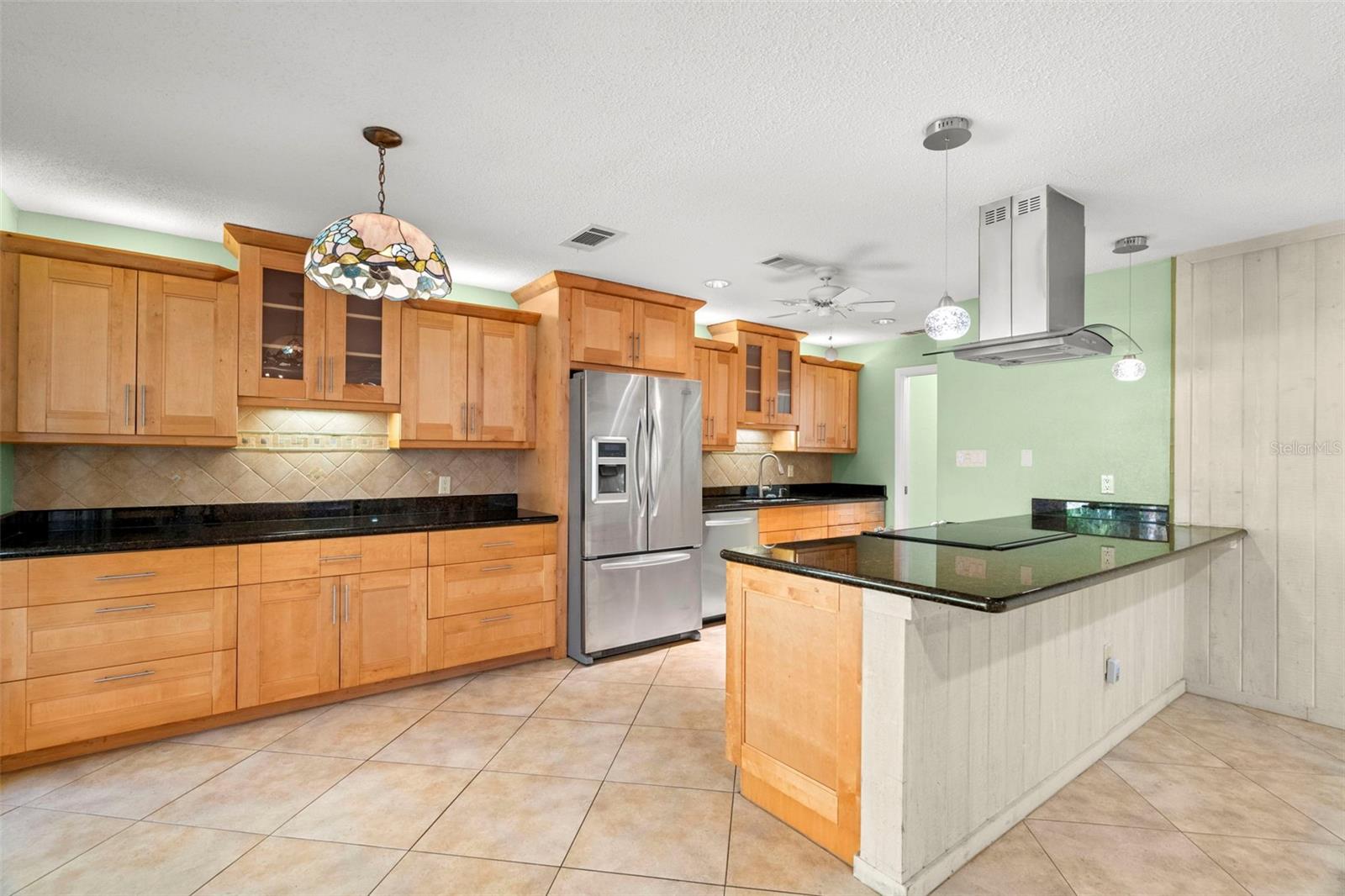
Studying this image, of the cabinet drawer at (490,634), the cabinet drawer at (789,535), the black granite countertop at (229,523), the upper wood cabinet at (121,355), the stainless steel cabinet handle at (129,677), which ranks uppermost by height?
the upper wood cabinet at (121,355)

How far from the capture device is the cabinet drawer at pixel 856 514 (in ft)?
18.7

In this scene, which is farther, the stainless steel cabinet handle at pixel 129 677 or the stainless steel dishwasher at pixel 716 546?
the stainless steel dishwasher at pixel 716 546

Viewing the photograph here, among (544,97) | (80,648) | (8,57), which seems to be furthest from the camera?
(80,648)

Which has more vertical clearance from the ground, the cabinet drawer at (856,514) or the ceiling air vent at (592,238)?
the ceiling air vent at (592,238)

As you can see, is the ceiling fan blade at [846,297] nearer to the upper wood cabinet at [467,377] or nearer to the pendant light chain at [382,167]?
the upper wood cabinet at [467,377]

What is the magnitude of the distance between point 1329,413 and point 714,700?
3375 mm

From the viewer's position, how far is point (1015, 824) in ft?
7.32

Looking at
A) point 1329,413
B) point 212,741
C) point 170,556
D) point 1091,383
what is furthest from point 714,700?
point 1329,413

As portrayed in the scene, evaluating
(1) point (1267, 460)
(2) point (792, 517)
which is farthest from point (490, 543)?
(1) point (1267, 460)

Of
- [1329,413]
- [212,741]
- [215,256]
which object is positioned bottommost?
[212,741]

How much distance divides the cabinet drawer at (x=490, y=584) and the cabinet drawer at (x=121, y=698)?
99 cm

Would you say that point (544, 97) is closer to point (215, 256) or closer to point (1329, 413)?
point (215, 256)

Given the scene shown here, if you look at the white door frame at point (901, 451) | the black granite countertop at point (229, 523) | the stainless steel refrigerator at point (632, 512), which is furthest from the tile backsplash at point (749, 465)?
the black granite countertop at point (229, 523)

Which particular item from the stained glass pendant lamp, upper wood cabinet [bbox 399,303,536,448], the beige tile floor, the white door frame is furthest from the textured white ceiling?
the white door frame
